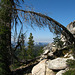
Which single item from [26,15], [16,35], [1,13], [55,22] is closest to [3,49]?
[16,35]

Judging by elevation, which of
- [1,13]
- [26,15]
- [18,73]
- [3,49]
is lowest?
[18,73]

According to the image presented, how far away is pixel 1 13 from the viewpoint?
4734 millimetres

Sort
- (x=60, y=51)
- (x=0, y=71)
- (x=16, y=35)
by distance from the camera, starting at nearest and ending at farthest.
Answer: (x=16, y=35) < (x=0, y=71) < (x=60, y=51)

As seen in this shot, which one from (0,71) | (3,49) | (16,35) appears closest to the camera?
(16,35)

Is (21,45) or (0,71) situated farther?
(21,45)

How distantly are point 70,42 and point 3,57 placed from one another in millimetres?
4435

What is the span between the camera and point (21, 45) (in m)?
5.21

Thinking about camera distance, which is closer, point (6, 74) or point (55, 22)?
point (55, 22)

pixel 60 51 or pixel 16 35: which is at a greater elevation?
pixel 16 35

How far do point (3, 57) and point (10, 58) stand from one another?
1.62 feet

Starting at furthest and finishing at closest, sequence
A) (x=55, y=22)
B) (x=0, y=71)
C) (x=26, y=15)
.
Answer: (x=0, y=71)
(x=26, y=15)
(x=55, y=22)

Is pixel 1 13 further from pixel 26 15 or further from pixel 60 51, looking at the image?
pixel 60 51

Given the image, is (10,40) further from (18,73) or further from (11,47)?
(18,73)

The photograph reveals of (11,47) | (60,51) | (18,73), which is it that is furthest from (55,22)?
(60,51)
